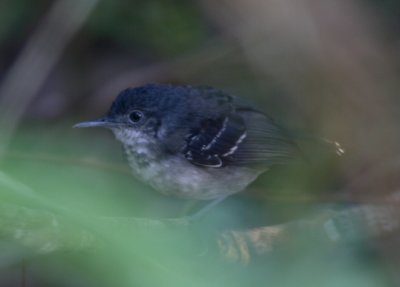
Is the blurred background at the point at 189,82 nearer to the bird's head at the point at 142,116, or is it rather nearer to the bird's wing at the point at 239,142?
the bird's wing at the point at 239,142

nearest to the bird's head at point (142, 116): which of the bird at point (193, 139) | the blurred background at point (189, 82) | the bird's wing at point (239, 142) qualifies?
the bird at point (193, 139)

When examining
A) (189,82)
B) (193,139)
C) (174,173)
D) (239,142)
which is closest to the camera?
(174,173)

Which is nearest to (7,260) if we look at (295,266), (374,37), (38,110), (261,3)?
(295,266)

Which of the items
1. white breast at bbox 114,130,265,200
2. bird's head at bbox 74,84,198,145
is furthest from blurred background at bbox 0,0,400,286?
bird's head at bbox 74,84,198,145

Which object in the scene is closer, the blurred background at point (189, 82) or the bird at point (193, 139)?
the blurred background at point (189, 82)

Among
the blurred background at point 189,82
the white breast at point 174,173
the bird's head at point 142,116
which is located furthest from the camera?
the bird's head at point 142,116

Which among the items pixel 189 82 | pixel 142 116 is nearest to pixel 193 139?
pixel 142 116

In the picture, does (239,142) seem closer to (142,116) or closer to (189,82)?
(142,116)
